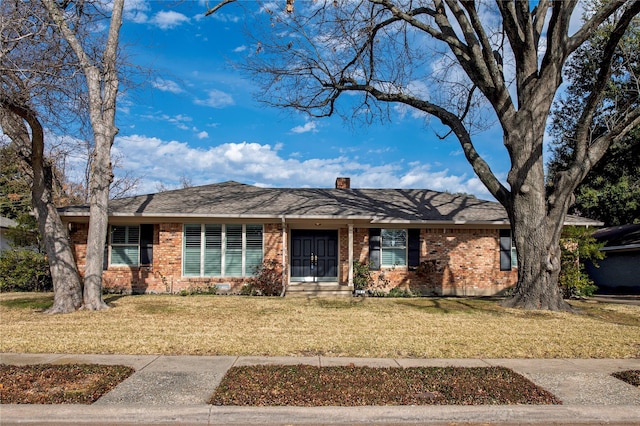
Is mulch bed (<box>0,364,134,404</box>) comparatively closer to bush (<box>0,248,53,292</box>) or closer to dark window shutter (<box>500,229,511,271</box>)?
bush (<box>0,248,53,292</box>)

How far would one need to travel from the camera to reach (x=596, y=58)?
24.3 metres

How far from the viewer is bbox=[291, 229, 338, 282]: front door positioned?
1778 centimetres

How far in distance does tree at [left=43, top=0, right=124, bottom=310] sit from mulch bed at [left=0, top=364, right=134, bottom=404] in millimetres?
5825

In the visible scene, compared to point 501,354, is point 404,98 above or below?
above

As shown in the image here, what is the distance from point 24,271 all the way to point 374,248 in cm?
1149

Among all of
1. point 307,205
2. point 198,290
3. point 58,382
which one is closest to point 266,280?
point 198,290

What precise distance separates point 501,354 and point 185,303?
28.0 feet

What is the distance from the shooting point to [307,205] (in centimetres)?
1767

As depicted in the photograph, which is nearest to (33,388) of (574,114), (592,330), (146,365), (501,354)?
(146,365)

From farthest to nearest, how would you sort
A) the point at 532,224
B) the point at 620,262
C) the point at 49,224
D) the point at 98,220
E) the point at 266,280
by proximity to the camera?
the point at 620,262 → the point at 266,280 → the point at 532,224 → the point at 98,220 → the point at 49,224

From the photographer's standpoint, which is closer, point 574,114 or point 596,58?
point 596,58

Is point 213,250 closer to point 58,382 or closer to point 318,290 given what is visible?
point 318,290

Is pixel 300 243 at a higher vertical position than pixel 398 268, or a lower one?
higher

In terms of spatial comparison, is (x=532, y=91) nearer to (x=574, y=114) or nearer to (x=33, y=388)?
(x=33, y=388)
